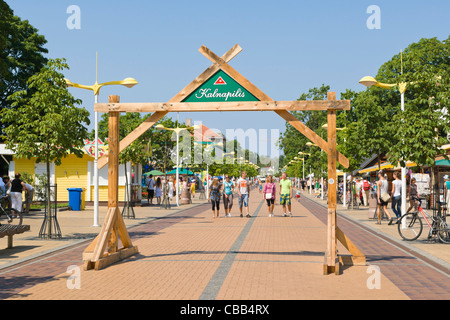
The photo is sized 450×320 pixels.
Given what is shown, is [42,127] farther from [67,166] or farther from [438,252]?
[67,166]

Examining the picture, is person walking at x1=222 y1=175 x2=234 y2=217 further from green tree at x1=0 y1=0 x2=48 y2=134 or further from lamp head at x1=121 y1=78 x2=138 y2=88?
green tree at x1=0 y1=0 x2=48 y2=134

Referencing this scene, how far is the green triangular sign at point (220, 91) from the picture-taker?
9.88 m

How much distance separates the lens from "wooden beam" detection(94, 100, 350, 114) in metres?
9.45

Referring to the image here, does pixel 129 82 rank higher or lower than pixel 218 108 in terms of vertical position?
higher

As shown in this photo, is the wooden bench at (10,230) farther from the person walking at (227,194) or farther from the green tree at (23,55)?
the green tree at (23,55)

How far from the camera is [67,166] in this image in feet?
106

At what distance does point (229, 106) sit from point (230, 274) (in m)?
3.03

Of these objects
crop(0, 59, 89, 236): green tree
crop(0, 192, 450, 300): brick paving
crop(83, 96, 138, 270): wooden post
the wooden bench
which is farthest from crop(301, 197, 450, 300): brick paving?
crop(0, 59, 89, 236): green tree

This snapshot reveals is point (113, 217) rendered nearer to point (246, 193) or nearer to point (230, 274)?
point (230, 274)

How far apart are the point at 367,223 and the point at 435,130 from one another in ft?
17.4

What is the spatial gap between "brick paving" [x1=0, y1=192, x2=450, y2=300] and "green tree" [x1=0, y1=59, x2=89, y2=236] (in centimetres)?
275

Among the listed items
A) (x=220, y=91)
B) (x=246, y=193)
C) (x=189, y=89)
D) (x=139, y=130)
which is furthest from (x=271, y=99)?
(x=246, y=193)

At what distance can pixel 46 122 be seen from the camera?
1398cm
